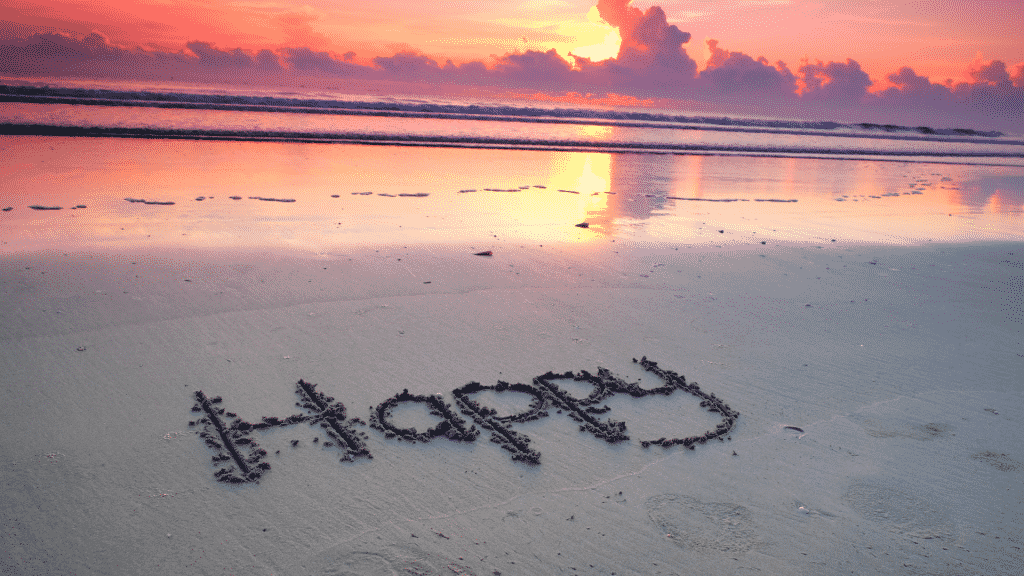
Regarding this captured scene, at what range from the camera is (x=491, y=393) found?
3.65m

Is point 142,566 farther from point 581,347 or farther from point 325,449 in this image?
point 581,347

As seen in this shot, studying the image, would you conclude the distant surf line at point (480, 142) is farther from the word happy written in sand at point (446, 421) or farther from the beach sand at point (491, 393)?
the word happy written in sand at point (446, 421)

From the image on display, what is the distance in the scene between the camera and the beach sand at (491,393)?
2467 millimetres

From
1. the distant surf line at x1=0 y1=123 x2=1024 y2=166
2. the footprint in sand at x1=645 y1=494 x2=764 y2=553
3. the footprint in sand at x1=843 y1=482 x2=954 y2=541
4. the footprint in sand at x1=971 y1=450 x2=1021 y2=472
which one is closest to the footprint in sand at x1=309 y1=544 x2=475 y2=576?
the footprint in sand at x1=645 y1=494 x2=764 y2=553

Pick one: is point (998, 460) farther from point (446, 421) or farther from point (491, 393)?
point (446, 421)

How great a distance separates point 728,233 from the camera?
7.95 m

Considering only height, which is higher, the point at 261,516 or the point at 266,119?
the point at 266,119

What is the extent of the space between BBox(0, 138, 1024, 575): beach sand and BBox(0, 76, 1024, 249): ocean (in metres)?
0.18

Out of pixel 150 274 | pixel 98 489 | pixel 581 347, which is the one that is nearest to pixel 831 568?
pixel 581 347

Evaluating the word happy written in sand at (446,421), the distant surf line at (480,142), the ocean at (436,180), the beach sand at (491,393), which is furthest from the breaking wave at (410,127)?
the word happy written in sand at (446,421)

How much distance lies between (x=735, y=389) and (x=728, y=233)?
4512 mm

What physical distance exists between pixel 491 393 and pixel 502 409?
19 centimetres

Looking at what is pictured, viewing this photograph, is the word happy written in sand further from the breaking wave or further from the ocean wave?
the ocean wave

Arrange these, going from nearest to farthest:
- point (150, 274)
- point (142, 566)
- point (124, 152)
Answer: point (142, 566)
point (150, 274)
point (124, 152)
